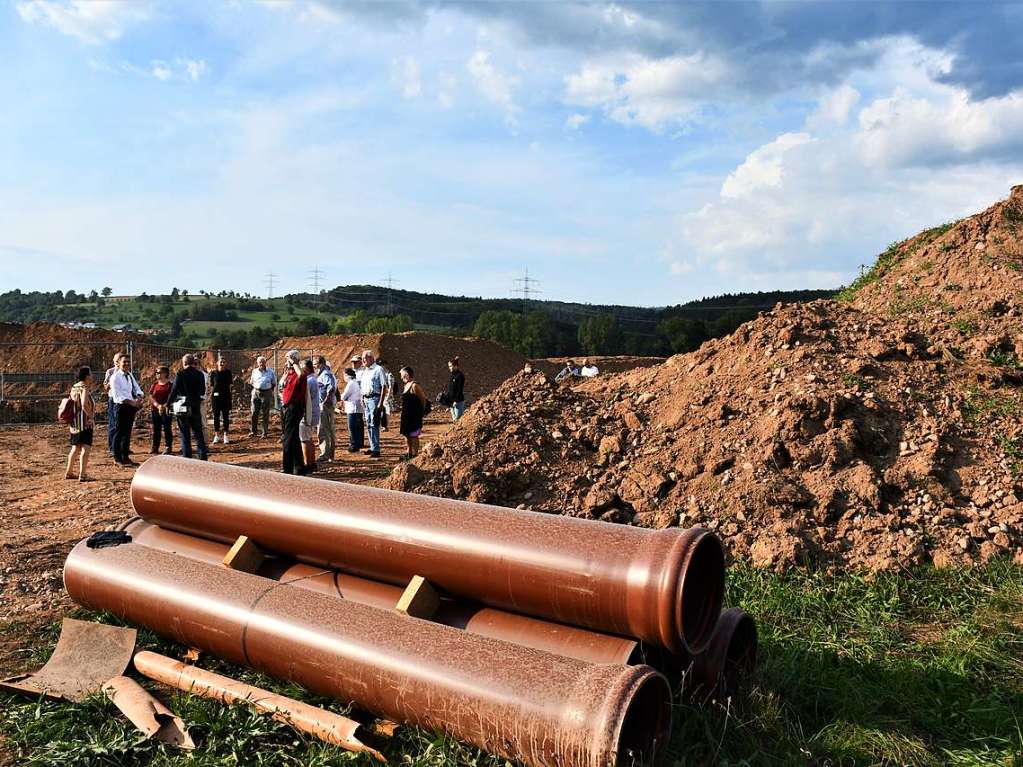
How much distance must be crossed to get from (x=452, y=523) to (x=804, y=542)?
3.37 meters

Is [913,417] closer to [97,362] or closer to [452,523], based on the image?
[452,523]

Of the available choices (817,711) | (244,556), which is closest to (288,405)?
(244,556)

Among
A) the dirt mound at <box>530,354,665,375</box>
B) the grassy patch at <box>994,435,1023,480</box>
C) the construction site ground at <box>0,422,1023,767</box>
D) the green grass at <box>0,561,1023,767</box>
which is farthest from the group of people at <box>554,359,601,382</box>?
the dirt mound at <box>530,354,665,375</box>

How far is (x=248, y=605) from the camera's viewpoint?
4.52 meters

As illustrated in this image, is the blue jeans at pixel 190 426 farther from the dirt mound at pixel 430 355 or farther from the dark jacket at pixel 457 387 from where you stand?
the dirt mound at pixel 430 355

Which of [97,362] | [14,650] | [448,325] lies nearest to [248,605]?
[14,650]

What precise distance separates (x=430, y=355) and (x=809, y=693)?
32.4 m

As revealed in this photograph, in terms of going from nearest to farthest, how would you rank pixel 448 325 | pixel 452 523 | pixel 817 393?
pixel 452 523 → pixel 817 393 → pixel 448 325

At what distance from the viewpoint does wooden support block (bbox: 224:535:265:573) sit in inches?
198

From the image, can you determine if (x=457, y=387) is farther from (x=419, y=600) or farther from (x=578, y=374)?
(x=419, y=600)

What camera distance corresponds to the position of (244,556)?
5.05 m

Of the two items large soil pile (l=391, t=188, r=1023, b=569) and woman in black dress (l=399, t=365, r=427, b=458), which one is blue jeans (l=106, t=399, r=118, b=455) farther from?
large soil pile (l=391, t=188, r=1023, b=569)

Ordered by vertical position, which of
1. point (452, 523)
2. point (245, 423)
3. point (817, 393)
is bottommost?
point (245, 423)

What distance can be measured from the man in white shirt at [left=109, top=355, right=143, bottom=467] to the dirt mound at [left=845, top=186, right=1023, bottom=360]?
1108 cm
